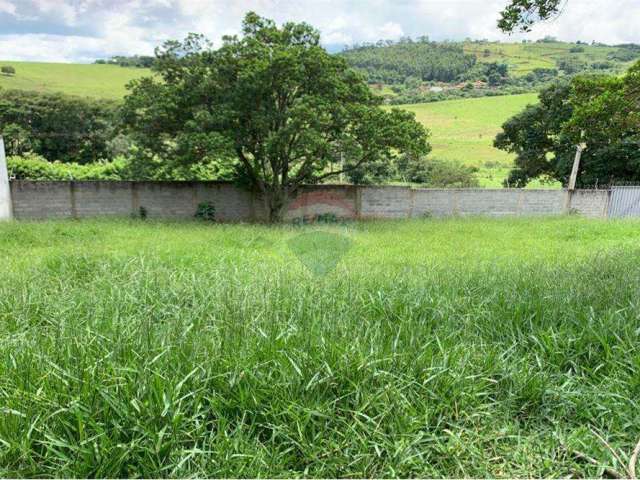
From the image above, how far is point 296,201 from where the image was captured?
42.3 feet

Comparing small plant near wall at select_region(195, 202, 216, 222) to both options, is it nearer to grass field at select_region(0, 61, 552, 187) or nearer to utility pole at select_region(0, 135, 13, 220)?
utility pole at select_region(0, 135, 13, 220)

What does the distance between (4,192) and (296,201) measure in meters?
7.59

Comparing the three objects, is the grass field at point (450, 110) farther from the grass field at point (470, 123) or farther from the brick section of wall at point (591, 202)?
the brick section of wall at point (591, 202)

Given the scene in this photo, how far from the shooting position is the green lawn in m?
29.0

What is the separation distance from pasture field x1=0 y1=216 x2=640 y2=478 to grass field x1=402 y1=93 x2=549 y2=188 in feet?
71.9

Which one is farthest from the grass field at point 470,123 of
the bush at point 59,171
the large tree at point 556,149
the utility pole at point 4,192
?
the utility pole at point 4,192

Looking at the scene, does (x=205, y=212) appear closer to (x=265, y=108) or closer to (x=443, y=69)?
(x=265, y=108)

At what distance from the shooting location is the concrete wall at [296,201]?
38.1 feet

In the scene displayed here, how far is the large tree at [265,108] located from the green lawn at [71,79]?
1849 cm

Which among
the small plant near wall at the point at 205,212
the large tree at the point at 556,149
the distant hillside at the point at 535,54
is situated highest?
the distant hillside at the point at 535,54

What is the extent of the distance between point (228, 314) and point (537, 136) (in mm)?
16479

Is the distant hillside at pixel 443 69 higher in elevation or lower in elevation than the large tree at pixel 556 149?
higher

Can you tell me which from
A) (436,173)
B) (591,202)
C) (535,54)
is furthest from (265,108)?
(535,54)

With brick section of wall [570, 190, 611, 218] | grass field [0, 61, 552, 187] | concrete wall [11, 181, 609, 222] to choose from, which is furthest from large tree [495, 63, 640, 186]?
grass field [0, 61, 552, 187]
